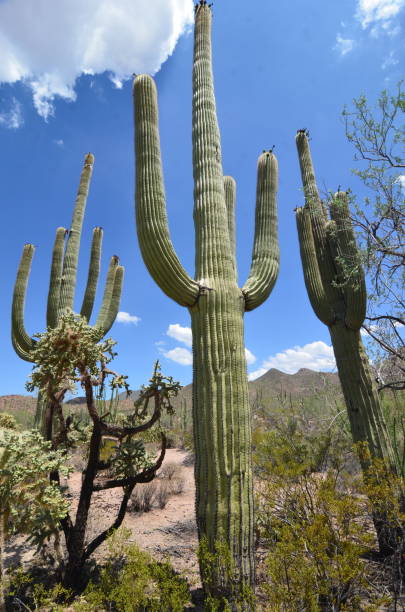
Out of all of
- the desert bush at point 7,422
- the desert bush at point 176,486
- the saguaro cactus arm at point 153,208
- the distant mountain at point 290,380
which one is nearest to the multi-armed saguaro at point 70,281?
the desert bush at point 7,422

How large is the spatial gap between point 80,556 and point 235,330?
2.59m

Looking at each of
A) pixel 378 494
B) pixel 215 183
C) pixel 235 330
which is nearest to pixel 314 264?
pixel 215 183

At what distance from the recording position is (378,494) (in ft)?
11.1

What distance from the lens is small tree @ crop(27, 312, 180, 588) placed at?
3.40 m

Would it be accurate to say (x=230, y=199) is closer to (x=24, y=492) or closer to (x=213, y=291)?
(x=213, y=291)

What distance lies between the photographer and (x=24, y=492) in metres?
2.78

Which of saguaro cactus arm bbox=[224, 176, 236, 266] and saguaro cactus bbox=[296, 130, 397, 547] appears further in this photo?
saguaro cactus arm bbox=[224, 176, 236, 266]

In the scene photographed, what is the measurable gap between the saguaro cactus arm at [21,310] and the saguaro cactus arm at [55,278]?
71 cm

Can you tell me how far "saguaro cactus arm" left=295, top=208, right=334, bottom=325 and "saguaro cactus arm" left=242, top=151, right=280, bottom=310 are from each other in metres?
1.13

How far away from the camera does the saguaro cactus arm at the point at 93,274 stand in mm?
8750

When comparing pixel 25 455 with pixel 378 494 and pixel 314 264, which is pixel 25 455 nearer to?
pixel 378 494

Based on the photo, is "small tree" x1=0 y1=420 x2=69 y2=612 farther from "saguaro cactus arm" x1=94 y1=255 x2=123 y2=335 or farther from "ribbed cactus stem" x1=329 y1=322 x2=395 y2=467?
"saguaro cactus arm" x1=94 y1=255 x2=123 y2=335

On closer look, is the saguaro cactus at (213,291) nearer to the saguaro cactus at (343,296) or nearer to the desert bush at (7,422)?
the saguaro cactus at (343,296)

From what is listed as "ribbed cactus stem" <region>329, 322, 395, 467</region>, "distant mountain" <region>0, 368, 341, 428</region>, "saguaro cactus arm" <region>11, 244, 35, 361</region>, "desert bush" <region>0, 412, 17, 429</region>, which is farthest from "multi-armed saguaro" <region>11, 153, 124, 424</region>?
"distant mountain" <region>0, 368, 341, 428</region>
